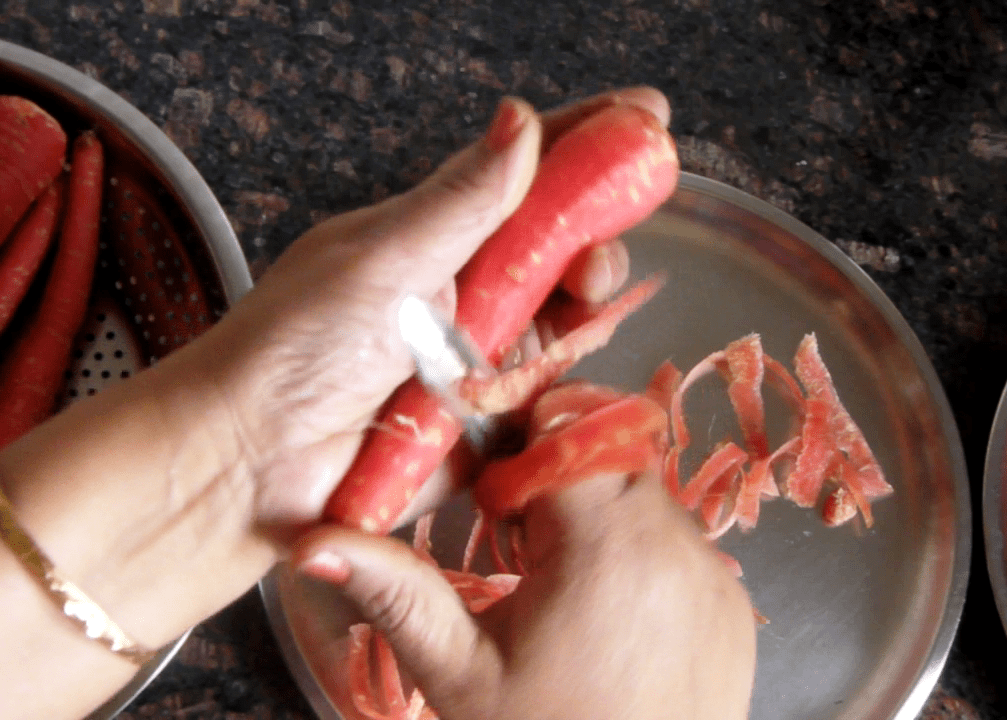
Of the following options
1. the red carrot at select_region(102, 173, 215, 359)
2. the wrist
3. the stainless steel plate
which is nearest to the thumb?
the wrist

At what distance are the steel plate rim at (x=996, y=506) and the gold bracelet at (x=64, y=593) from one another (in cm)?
76

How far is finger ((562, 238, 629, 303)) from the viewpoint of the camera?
2.31 ft

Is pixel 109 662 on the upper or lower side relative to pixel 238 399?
lower

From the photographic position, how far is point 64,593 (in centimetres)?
52

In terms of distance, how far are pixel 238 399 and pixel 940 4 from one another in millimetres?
988

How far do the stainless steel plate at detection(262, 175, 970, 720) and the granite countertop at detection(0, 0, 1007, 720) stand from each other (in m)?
0.06

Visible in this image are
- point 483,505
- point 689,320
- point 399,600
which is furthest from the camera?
point 689,320

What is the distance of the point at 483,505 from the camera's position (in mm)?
704

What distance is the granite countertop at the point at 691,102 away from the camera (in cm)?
88

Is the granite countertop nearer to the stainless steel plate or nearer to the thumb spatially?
the stainless steel plate

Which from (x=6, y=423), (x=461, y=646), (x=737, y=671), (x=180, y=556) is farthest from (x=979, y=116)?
(x=6, y=423)

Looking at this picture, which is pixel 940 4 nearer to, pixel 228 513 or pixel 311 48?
pixel 311 48

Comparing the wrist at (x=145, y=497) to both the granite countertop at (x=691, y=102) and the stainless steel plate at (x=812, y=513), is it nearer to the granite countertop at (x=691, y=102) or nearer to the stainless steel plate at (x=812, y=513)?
the stainless steel plate at (x=812, y=513)

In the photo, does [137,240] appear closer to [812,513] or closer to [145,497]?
[145,497]
